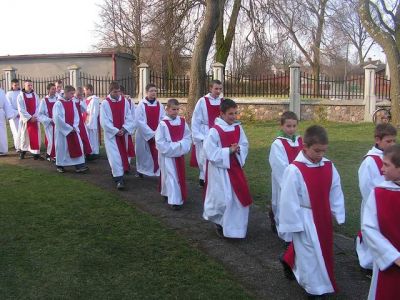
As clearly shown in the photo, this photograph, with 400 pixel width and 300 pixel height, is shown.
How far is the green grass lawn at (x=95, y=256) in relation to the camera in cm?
489

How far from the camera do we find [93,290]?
4883 mm

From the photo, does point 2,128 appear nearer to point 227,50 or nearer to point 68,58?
point 227,50

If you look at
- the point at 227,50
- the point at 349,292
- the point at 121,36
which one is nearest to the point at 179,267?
the point at 349,292

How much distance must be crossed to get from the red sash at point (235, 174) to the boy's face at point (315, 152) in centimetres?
185

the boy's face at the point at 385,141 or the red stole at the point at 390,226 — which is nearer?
the red stole at the point at 390,226

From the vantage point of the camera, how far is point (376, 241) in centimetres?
346

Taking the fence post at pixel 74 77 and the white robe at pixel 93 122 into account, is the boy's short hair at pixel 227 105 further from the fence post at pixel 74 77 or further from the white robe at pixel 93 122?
the fence post at pixel 74 77

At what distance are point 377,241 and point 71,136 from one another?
28.4 feet

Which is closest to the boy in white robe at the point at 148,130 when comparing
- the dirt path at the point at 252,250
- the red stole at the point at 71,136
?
the dirt path at the point at 252,250

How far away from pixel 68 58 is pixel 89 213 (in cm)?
2834

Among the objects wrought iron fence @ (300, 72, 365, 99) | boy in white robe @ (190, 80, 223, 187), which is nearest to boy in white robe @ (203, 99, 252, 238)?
boy in white robe @ (190, 80, 223, 187)

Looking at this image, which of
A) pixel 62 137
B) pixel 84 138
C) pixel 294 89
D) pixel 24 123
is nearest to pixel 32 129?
pixel 24 123

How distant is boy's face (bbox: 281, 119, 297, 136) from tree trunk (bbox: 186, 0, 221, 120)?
1117cm

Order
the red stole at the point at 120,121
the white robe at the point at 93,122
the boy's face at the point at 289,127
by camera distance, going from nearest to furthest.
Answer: the boy's face at the point at 289,127 < the red stole at the point at 120,121 < the white robe at the point at 93,122
